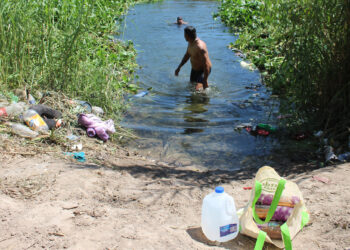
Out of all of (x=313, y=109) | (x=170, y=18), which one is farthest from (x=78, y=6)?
(x=170, y=18)

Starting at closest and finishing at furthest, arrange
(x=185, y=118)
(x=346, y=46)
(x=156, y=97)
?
(x=346, y=46) → (x=185, y=118) → (x=156, y=97)

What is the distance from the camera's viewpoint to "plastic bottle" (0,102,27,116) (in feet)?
14.9

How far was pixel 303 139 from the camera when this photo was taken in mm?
5336

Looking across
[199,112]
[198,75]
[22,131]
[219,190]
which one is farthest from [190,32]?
[219,190]

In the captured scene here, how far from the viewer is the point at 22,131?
437 centimetres

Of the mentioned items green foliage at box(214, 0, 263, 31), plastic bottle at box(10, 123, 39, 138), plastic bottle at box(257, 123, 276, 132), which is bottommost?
plastic bottle at box(257, 123, 276, 132)

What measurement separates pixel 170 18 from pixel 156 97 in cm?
1007

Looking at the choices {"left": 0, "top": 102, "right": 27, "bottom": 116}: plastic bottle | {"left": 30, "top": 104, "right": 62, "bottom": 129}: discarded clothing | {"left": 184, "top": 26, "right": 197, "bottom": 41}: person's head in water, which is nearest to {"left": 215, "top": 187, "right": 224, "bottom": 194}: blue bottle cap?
{"left": 30, "top": 104, "right": 62, "bottom": 129}: discarded clothing

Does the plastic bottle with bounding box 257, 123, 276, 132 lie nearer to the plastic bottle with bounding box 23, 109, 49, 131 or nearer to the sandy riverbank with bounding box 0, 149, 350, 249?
the sandy riverbank with bounding box 0, 149, 350, 249

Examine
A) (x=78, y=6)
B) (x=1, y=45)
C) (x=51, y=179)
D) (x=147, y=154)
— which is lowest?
(x=147, y=154)

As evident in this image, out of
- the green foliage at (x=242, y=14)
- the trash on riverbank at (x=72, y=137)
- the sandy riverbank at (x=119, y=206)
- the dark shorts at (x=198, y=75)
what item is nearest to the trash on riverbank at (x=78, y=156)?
the sandy riverbank at (x=119, y=206)

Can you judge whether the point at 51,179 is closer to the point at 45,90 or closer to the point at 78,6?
the point at 45,90

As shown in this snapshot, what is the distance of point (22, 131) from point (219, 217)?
274 cm

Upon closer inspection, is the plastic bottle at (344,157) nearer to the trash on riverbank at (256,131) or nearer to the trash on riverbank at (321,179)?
the trash on riverbank at (321,179)
